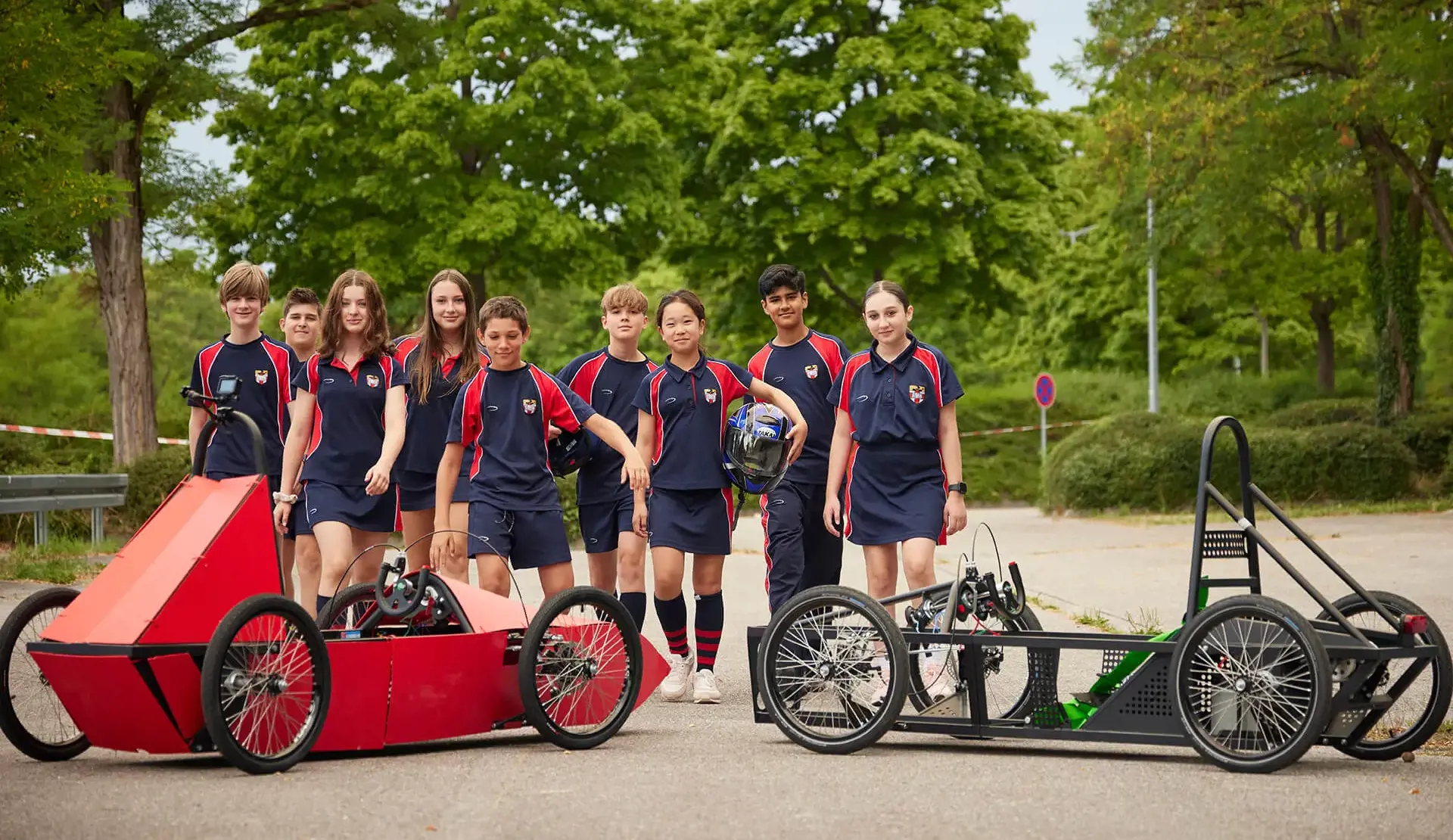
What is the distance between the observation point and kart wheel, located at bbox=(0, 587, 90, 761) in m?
6.20

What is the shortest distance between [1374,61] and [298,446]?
18721 millimetres

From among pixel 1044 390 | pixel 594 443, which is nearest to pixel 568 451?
pixel 594 443

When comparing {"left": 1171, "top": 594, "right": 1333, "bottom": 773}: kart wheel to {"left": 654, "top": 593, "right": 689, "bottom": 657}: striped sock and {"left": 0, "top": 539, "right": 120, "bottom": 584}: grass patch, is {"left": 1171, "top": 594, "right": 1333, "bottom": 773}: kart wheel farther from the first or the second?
{"left": 0, "top": 539, "right": 120, "bottom": 584}: grass patch

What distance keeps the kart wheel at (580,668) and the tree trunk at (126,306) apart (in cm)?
1772

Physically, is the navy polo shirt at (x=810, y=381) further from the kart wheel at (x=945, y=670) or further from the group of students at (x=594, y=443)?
the kart wheel at (x=945, y=670)

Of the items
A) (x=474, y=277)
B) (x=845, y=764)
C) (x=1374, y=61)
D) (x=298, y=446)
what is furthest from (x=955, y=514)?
(x=474, y=277)

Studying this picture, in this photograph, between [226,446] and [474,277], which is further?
[474,277]

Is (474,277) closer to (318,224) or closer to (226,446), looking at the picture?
(318,224)

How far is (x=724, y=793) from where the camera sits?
5617 millimetres

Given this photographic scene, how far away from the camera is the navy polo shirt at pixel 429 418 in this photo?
340 inches

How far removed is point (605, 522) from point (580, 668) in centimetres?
192

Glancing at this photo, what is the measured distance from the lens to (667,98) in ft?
104

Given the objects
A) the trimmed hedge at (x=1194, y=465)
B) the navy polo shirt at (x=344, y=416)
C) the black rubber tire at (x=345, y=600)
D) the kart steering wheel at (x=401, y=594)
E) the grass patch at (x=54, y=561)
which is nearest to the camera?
the kart steering wheel at (x=401, y=594)

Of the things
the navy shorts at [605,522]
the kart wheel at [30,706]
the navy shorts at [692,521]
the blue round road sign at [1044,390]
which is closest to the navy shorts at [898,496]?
the navy shorts at [692,521]
